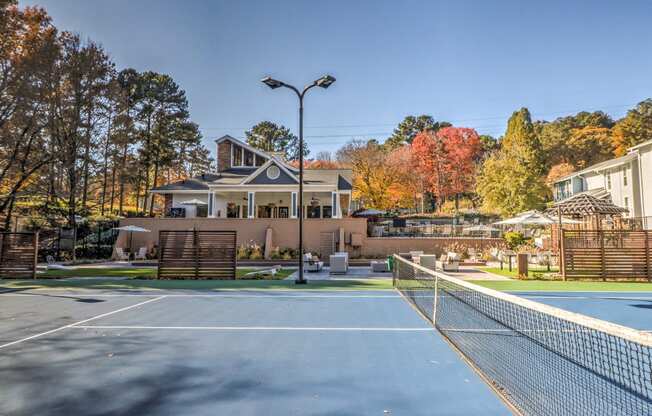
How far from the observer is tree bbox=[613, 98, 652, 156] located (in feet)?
152

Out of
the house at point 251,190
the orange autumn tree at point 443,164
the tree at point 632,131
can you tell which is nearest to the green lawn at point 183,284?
the house at point 251,190

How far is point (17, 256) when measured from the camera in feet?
53.2

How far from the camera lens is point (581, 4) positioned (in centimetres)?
1371

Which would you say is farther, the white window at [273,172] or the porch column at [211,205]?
the white window at [273,172]

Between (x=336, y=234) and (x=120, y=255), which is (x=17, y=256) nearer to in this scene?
(x=120, y=255)

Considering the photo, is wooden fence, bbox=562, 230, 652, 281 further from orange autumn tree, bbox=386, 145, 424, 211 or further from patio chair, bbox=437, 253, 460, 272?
orange autumn tree, bbox=386, 145, 424, 211

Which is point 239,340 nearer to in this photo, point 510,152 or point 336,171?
point 336,171

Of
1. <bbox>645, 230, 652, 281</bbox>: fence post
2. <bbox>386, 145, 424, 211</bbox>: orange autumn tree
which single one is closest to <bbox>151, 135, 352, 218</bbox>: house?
<bbox>386, 145, 424, 211</bbox>: orange autumn tree

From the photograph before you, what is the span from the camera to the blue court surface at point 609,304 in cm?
758

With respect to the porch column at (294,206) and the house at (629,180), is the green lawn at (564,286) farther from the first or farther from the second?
the house at (629,180)

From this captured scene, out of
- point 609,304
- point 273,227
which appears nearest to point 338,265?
point 273,227

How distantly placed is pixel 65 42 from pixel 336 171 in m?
22.8

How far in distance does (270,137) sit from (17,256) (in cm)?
5262

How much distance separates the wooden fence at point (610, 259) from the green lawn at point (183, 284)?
7.97 metres
